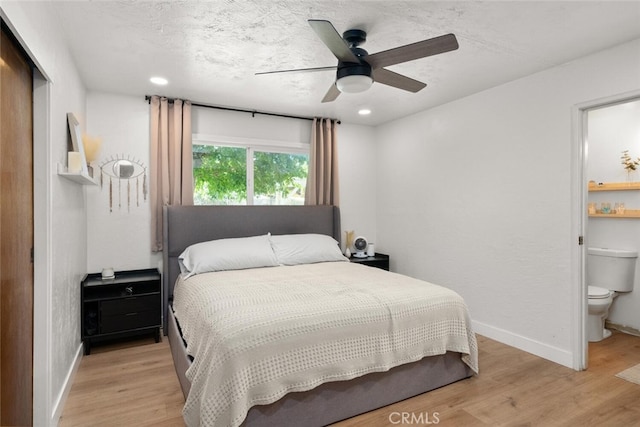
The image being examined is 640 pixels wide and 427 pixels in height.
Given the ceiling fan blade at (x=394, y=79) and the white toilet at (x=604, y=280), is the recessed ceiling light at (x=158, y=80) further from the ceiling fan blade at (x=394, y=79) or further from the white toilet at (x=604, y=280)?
the white toilet at (x=604, y=280)

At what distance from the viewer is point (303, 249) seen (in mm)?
3740

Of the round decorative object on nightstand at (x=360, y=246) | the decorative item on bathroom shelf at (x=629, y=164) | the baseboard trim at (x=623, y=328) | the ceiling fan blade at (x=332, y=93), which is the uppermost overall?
the ceiling fan blade at (x=332, y=93)

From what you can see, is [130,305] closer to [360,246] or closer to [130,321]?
[130,321]

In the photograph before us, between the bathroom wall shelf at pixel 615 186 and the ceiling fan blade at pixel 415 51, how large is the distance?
9.87 feet

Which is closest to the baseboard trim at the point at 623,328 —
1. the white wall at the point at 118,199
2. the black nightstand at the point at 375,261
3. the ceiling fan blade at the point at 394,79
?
the black nightstand at the point at 375,261

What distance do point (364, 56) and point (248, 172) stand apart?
7.98ft

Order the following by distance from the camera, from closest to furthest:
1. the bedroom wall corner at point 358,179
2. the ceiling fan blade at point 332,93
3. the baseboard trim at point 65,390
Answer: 1. the baseboard trim at point 65,390
2. the ceiling fan blade at point 332,93
3. the bedroom wall corner at point 358,179

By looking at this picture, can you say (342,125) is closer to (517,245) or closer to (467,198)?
(467,198)

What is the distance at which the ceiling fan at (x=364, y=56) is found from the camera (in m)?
1.84

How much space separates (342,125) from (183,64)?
2380 mm

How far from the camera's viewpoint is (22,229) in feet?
Answer: 5.59

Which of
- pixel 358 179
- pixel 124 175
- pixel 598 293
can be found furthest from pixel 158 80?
pixel 598 293

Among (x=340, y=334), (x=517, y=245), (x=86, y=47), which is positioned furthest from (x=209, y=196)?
(x=517, y=245)

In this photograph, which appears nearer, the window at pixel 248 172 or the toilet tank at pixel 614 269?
the toilet tank at pixel 614 269
